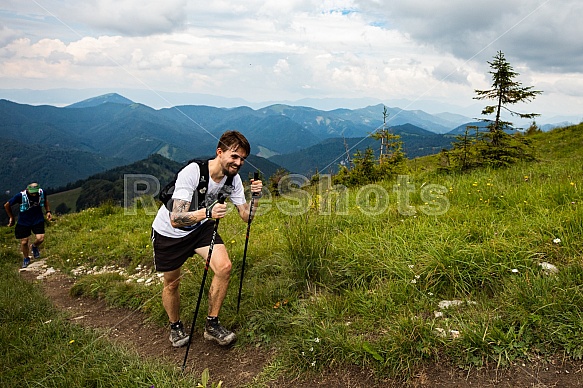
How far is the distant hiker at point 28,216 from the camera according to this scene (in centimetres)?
1100

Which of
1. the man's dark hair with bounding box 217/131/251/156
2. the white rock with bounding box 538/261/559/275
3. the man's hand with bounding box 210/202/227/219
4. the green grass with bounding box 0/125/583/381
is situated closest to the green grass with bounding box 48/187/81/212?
the green grass with bounding box 0/125/583/381

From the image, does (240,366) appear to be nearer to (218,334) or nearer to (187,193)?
(218,334)

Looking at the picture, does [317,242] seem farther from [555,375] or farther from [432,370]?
[555,375]

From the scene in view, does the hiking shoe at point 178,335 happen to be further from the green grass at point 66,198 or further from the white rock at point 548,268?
the green grass at point 66,198

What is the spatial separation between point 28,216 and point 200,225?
918cm

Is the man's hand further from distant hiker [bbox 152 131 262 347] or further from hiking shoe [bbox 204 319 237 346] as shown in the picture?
hiking shoe [bbox 204 319 237 346]

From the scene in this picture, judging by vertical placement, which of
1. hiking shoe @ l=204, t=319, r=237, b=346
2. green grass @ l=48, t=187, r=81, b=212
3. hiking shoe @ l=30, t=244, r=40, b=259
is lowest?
green grass @ l=48, t=187, r=81, b=212

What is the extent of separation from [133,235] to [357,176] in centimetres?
881

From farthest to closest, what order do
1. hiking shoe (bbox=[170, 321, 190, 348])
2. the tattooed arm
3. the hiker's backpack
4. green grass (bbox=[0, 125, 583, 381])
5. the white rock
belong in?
hiking shoe (bbox=[170, 321, 190, 348])
the hiker's backpack
the tattooed arm
the white rock
green grass (bbox=[0, 125, 583, 381])

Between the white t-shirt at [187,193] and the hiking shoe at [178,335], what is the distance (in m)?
1.37

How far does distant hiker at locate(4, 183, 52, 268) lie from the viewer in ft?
36.1

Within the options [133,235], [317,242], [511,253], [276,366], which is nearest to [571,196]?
[511,253]

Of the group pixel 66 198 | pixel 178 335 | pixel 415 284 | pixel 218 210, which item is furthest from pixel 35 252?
pixel 66 198

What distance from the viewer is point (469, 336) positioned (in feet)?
12.5
